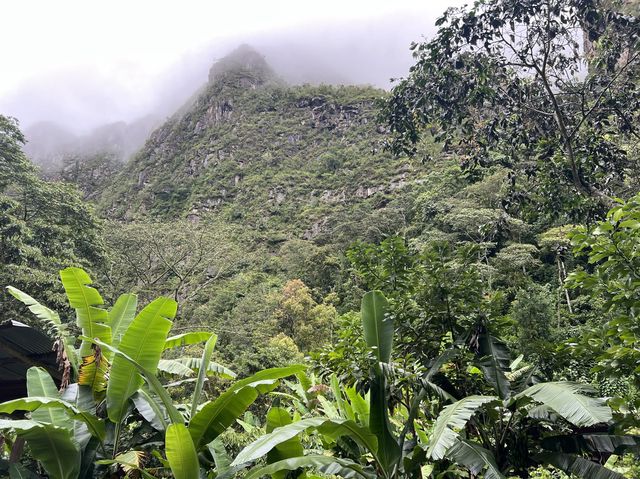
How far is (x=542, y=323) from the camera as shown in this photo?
1652cm

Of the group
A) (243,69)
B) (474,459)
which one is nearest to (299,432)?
(474,459)

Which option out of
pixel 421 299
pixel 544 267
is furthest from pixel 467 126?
pixel 544 267

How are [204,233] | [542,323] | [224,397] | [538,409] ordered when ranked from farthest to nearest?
[204,233] → [542,323] → [224,397] → [538,409]

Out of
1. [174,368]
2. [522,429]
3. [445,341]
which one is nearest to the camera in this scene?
[522,429]

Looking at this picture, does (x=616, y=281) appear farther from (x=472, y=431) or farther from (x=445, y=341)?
(x=472, y=431)

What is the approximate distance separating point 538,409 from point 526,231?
22.7m

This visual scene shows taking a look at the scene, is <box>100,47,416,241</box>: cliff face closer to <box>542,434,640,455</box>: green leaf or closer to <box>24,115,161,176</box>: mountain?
<box>24,115,161,176</box>: mountain

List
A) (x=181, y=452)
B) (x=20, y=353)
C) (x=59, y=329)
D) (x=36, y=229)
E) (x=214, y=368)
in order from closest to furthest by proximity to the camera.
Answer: (x=181, y=452) → (x=59, y=329) → (x=20, y=353) → (x=214, y=368) → (x=36, y=229)

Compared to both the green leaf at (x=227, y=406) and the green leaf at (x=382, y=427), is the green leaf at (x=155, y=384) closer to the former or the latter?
the green leaf at (x=227, y=406)

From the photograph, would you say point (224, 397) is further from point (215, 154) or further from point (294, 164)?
point (215, 154)

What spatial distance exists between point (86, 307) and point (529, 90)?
5881 millimetres

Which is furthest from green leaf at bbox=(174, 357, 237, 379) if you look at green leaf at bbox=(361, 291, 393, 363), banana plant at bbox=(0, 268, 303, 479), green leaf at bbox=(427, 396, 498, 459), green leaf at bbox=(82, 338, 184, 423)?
green leaf at bbox=(427, 396, 498, 459)

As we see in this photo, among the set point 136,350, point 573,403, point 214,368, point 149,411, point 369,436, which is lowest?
point 214,368

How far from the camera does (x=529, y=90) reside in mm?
6148
